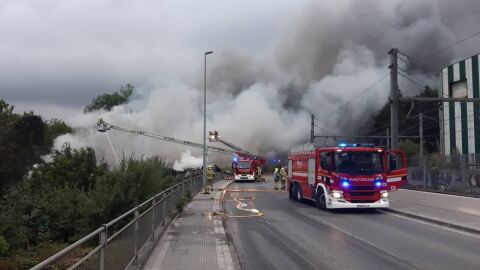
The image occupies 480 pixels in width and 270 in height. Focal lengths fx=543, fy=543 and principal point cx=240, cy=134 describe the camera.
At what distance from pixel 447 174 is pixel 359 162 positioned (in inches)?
333

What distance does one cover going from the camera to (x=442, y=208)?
18.0 metres

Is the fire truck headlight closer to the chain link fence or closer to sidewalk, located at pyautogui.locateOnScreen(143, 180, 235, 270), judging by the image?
sidewalk, located at pyautogui.locateOnScreen(143, 180, 235, 270)

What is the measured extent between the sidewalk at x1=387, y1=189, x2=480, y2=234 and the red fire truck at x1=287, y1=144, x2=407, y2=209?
102 cm

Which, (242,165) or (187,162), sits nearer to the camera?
(242,165)

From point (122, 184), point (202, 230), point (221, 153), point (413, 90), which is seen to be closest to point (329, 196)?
point (202, 230)

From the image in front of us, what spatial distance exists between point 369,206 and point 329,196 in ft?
4.43

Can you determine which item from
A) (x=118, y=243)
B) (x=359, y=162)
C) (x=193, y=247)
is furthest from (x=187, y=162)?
(x=118, y=243)

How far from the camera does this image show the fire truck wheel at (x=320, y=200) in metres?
18.7

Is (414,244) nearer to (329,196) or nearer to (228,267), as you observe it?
(228,267)

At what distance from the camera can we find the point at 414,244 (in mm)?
11039

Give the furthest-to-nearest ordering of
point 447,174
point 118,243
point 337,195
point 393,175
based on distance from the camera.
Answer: point 447,174 < point 393,175 < point 337,195 < point 118,243

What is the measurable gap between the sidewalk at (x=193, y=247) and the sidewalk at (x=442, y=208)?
6.08m

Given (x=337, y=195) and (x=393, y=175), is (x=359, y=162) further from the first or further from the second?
(x=337, y=195)

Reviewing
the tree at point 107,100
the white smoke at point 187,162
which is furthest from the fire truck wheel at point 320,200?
the tree at point 107,100
